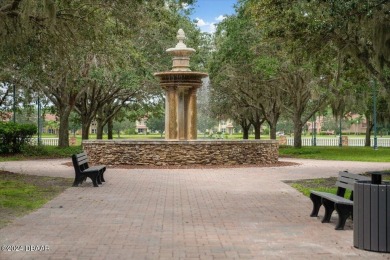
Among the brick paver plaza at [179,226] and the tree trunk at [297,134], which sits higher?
the tree trunk at [297,134]

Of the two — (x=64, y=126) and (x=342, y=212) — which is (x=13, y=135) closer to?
(x=64, y=126)

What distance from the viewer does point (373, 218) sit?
22.8ft

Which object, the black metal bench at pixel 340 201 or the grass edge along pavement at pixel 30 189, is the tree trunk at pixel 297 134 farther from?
the black metal bench at pixel 340 201

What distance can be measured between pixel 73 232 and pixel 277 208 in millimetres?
4388

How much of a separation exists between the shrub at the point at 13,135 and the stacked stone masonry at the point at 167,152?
8.18 metres

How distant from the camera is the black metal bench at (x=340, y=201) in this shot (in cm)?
847

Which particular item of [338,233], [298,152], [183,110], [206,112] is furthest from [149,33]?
[338,233]

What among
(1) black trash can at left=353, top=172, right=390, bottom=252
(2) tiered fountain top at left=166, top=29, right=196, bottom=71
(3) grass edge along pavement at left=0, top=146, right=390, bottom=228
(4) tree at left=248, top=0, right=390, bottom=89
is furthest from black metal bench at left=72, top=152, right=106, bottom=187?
(2) tiered fountain top at left=166, top=29, right=196, bottom=71

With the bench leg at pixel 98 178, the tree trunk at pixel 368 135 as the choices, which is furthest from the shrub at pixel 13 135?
the tree trunk at pixel 368 135

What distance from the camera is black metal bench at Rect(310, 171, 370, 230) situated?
27.8ft

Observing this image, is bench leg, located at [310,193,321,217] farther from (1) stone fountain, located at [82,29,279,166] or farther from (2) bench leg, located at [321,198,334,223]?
(1) stone fountain, located at [82,29,279,166]

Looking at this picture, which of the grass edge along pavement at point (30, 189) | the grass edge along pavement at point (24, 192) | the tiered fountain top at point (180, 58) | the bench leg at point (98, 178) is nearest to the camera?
Result: the grass edge along pavement at point (24, 192)

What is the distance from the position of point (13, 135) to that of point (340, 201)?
2435 cm

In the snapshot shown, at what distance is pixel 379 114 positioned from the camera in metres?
46.5
